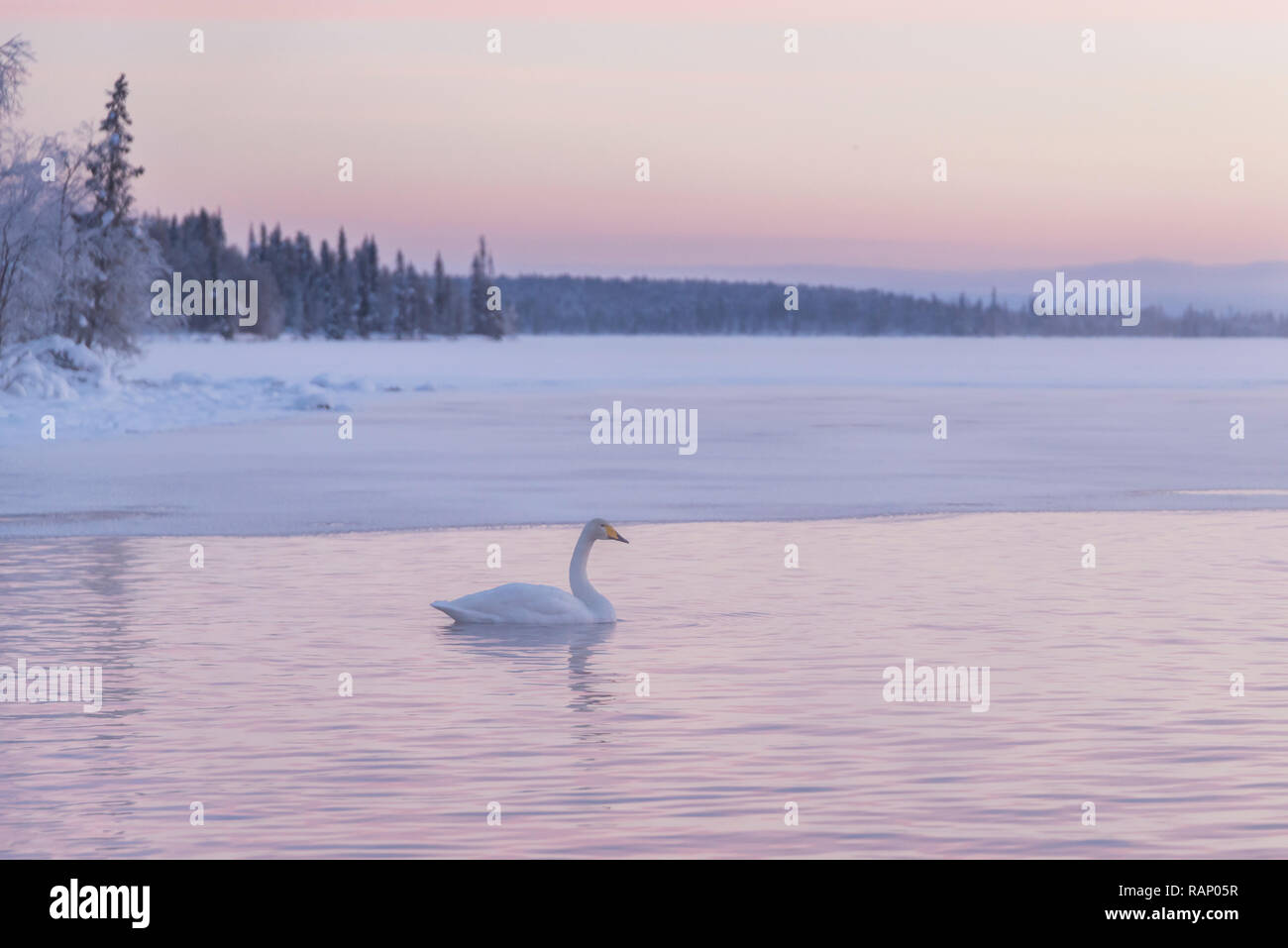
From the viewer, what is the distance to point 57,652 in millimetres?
12008

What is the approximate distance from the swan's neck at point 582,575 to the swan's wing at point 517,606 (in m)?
0.13

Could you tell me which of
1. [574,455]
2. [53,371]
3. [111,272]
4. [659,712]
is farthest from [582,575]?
[111,272]

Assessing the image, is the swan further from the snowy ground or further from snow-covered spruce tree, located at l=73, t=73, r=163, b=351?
snow-covered spruce tree, located at l=73, t=73, r=163, b=351

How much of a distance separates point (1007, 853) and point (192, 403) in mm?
39924

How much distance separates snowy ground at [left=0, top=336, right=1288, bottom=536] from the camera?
22422 mm

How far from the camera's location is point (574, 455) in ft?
99.5

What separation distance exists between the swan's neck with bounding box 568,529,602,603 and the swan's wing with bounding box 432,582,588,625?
128 mm

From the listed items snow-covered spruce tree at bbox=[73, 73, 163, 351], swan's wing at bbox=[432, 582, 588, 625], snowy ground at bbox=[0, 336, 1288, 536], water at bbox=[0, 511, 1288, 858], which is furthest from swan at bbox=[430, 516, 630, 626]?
snow-covered spruce tree at bbox=[73, 73, 163, 351]

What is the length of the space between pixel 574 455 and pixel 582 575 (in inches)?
651

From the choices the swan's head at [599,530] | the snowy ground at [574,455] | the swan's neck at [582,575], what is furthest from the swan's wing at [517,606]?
the snowy ground at [574,455]

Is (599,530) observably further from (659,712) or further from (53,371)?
(53,371)

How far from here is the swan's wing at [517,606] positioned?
43.8ft

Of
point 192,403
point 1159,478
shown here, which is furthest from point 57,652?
point 192,403

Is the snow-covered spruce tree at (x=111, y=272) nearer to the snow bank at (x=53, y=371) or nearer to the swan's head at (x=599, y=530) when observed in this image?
the snow bank at (x=53, y=371)
